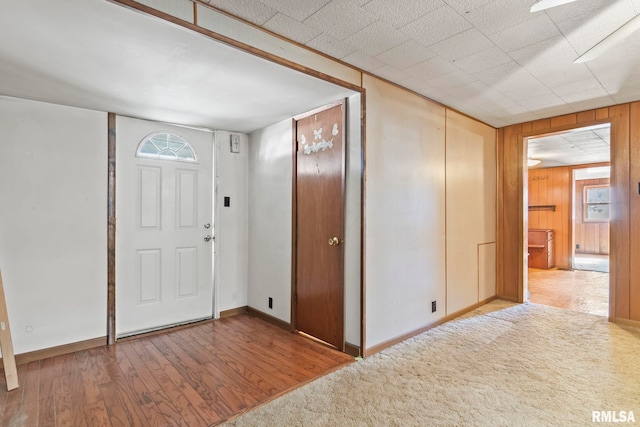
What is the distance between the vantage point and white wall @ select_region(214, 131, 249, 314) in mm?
3867

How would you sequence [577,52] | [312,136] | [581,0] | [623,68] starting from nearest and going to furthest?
[581,0] → [577,52] → [623,68] → [312,136]

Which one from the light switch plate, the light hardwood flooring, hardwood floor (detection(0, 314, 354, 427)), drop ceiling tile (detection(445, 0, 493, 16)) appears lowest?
hardwood floor (detection(0, 314, 354, 427))

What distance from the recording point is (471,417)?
1.95 metres

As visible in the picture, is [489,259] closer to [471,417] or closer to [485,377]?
[485,377]

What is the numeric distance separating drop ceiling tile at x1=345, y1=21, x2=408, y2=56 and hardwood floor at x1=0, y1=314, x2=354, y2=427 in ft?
7.94

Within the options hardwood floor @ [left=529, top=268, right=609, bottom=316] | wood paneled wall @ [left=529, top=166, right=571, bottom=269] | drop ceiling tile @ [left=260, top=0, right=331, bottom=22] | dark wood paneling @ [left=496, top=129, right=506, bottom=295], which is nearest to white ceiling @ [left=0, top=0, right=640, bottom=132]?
Answer: drop ceiling tile @ [left=260, top=0, right=331, bottom=22]

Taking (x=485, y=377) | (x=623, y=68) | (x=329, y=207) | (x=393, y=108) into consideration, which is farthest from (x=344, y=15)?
(x=485, y=377)

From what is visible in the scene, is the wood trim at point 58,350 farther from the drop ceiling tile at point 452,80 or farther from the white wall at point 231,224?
the drop ceiling tile at point 452,80

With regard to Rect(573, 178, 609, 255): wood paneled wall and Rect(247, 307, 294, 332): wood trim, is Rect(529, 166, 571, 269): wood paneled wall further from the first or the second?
Rect(247, 307, 294, 332): wood trim

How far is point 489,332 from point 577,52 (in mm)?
2566

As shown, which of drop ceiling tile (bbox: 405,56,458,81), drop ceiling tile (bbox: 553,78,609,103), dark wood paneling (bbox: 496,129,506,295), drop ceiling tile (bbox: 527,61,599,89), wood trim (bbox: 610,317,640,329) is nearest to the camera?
drop ceiling tile (bbox: 405,56,458,81)

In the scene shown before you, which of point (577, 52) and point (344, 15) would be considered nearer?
point (344, 15)

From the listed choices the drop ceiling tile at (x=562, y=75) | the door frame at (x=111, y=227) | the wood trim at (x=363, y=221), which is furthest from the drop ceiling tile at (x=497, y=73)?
the door frame at (x=111, y=227)

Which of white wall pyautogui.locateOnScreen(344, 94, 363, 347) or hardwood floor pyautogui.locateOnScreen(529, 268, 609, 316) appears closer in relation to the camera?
white wall pyautogui.locateOnScreen(344, 94, 363, 347)
